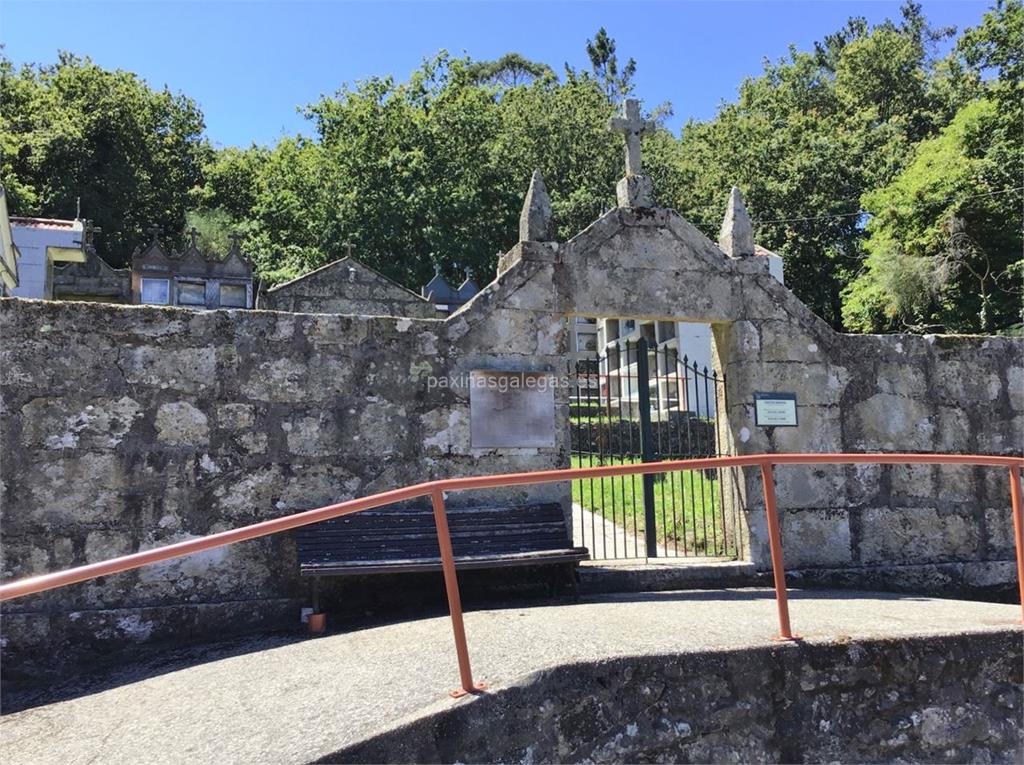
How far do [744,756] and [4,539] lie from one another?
4286mm

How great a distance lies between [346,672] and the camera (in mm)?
3561

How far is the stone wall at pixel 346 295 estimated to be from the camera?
12.7 meters

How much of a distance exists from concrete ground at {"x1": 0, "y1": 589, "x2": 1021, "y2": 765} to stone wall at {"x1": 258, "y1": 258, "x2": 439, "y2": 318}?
28.9 ft

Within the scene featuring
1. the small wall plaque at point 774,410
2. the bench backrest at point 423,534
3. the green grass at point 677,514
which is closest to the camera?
the bench backrest at point 423,534

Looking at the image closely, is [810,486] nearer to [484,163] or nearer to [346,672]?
[346,672]

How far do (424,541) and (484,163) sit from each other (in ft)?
84.1

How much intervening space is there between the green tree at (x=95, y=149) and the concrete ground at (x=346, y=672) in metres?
28.5

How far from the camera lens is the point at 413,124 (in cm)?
2891

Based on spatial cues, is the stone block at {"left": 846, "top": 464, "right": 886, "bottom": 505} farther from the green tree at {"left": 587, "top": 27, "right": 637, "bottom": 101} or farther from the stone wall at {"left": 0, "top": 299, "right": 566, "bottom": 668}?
the green tree at {"left": 587, "top": 27, "right": 637, "bottom": 101}

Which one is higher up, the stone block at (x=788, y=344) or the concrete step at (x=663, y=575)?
the stone block at (x=788, y=344)

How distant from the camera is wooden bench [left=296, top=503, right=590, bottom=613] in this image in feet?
15.5

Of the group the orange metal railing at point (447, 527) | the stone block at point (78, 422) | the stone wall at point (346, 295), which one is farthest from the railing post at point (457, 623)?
the stone wall at point (346, 295)

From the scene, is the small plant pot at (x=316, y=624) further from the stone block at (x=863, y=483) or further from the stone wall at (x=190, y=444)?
the stone block at (x=863, y=483)

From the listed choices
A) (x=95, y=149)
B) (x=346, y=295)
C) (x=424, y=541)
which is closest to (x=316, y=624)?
(x=424, y=541)
